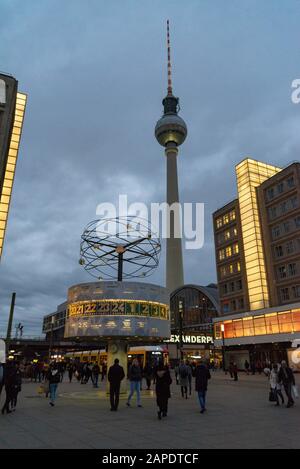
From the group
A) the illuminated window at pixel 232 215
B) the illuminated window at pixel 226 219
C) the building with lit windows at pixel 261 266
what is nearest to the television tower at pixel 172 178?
the illuminated window at pixel 226 219

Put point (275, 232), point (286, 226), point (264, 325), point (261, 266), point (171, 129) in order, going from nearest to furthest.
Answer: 1. point (286, 226)
2. point (264, 325)
3. point (261, 266)
4. point (275, 232)
5. point (171, 129)

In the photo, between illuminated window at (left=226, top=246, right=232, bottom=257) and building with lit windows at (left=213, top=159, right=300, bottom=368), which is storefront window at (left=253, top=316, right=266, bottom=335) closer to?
building with lit windows at (left=213, top=159, right=300, bottom=368)

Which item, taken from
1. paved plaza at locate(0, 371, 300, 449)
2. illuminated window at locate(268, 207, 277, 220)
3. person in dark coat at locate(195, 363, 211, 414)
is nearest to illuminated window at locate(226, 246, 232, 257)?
illuminated window at locate(268, 207, 277, 220)

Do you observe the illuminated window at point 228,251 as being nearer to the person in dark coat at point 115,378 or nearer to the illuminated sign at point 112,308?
the illuminated sign at point 112,308

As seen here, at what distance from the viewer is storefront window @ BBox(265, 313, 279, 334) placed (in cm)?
5506

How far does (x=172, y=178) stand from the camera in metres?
139

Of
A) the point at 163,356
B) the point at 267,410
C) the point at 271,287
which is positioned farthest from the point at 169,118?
the point at 267,410

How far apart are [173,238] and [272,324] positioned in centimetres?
8664

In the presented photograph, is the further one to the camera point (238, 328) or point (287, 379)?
point (238, 328)

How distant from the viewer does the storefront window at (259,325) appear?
57.4 metres

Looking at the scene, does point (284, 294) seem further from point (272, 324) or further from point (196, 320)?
point (196, 320)

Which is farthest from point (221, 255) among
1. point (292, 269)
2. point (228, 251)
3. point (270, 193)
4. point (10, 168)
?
point (10, 168)

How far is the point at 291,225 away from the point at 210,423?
48497mm

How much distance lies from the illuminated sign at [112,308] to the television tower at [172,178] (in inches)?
4215
